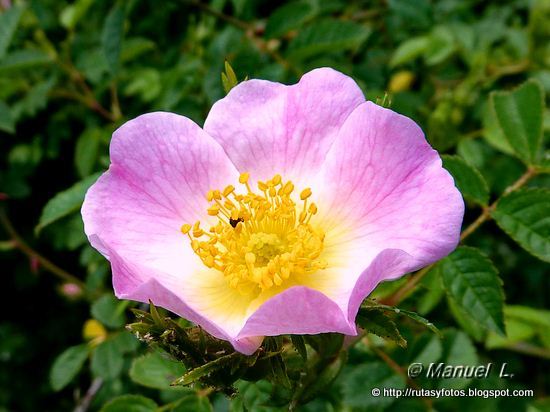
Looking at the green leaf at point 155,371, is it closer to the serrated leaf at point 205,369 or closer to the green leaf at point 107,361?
the green leaf at point 107,361

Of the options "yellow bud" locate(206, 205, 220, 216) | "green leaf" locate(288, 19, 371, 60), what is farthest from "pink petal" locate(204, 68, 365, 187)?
"green leaf" locate(288, 19, 371, 60)

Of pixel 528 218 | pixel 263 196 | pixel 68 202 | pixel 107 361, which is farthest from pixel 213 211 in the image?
pixel 107 361

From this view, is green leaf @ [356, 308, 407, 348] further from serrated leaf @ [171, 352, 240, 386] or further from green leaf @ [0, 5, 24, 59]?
green leaf @ [0, 5, 24, 59]

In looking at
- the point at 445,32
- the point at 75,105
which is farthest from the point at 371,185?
the point at 75,105

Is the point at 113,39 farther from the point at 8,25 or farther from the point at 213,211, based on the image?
the point at 213,211

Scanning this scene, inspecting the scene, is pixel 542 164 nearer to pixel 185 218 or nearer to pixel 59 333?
pixel 185 218

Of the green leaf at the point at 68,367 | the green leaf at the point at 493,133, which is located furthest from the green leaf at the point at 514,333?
the green leaf at the point at 68,367
